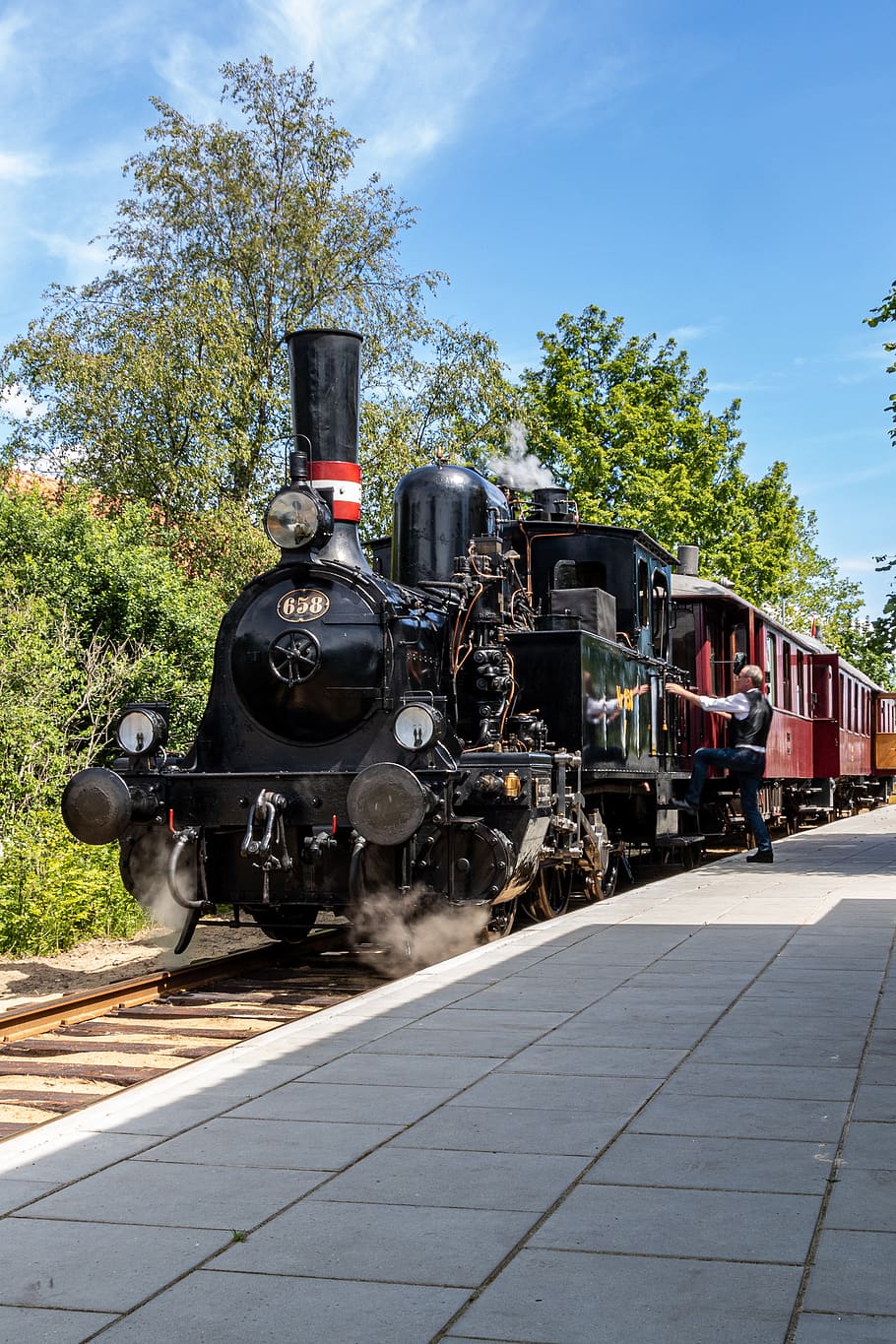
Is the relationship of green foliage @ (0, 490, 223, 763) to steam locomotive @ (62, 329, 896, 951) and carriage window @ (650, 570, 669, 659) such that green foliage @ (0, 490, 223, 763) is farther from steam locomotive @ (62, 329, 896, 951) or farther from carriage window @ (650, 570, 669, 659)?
steam locomotive @ (62, 329, 896, 951)

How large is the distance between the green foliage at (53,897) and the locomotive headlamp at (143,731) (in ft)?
6.28

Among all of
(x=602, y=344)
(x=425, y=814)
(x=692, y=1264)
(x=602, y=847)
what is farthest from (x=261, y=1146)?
(x=602, y=344)

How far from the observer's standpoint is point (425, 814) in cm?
805

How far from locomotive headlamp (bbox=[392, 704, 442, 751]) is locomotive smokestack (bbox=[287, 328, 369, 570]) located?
4.05ft

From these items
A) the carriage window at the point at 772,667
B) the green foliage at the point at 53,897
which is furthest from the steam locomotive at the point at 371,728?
the carriage window at the point at 772,667

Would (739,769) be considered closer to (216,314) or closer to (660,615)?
(660,615)

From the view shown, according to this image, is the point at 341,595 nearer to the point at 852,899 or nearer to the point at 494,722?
the point at 494,722

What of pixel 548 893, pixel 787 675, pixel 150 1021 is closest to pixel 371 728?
pixel 150 1021

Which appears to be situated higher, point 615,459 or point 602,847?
point 615,459

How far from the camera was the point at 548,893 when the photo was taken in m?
10.7

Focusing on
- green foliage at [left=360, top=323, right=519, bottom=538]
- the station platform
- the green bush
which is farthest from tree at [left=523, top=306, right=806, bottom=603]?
the station platform

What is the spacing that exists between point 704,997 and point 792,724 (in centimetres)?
1448

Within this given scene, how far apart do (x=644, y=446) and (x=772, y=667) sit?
44.0 feet

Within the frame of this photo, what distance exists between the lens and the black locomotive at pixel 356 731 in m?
8.45
